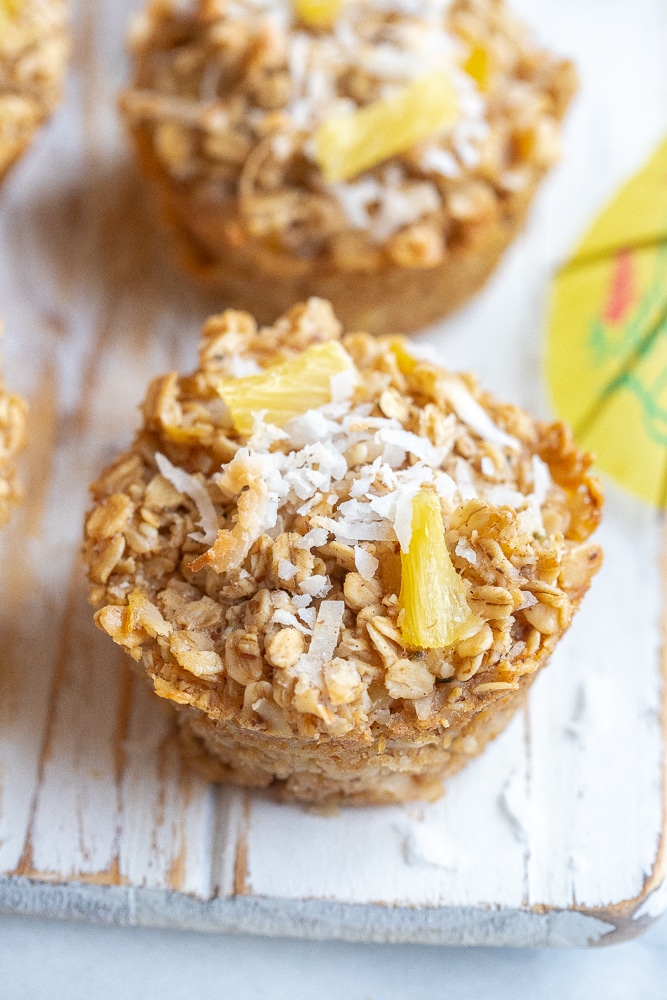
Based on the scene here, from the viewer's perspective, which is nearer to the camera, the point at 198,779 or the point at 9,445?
the point at 9,445

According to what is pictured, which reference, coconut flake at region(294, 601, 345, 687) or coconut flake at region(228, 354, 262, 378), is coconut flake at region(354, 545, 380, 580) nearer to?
coconut flake at region(294, 601, 345, 687)

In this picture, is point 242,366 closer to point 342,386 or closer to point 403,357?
point 342,386

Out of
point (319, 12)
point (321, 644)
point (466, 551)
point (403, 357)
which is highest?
point (319, 12)

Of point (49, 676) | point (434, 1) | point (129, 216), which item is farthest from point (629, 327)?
point (49, 676)

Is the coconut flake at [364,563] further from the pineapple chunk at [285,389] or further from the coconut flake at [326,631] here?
the pineapple chunk at [285,389]

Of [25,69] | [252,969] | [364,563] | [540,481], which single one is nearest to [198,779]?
[252,969]

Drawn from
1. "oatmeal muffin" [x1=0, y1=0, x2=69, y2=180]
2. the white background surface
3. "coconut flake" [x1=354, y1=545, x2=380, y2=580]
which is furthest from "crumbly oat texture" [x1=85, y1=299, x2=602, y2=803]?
"oatmeal muffin" [x1=0, y1=0, x2=69, y2=180]

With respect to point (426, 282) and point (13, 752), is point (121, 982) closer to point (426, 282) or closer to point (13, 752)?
point (13, 752)
